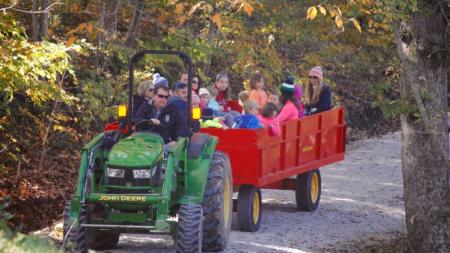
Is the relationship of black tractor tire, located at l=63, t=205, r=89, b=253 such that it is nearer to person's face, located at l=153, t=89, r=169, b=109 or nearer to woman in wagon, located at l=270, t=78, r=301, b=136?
person's face, located at l=153, t=89, r=169, b=109

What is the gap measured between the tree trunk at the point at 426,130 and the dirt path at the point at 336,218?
0.73m

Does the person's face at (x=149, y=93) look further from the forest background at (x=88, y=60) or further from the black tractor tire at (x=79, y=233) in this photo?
the black tractor tire at (x=79, y=233)

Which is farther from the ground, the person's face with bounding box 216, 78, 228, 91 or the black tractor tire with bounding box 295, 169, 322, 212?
the person's face with bounding box 216, 78, 228, 91

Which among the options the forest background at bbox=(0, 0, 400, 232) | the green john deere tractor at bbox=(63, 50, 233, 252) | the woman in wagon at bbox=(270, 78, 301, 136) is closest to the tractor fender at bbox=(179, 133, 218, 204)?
the green john deere tractor at bbox=(63, 50, 233, 252)

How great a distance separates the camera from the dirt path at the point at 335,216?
485 inches

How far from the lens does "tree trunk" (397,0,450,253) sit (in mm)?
13625

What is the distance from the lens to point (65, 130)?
1767cm

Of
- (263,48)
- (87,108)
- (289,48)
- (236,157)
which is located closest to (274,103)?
(236,157)

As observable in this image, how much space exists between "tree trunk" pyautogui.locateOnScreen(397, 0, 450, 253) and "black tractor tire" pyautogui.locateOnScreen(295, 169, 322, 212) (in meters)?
1.44

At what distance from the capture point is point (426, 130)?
1370 centimetres

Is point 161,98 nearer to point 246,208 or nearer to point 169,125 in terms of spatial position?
point 169,125

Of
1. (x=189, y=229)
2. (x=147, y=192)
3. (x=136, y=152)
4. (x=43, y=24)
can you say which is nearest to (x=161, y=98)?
(x=136, y=152)

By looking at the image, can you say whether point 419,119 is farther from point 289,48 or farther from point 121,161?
point 289,48

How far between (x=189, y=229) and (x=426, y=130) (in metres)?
4.82
